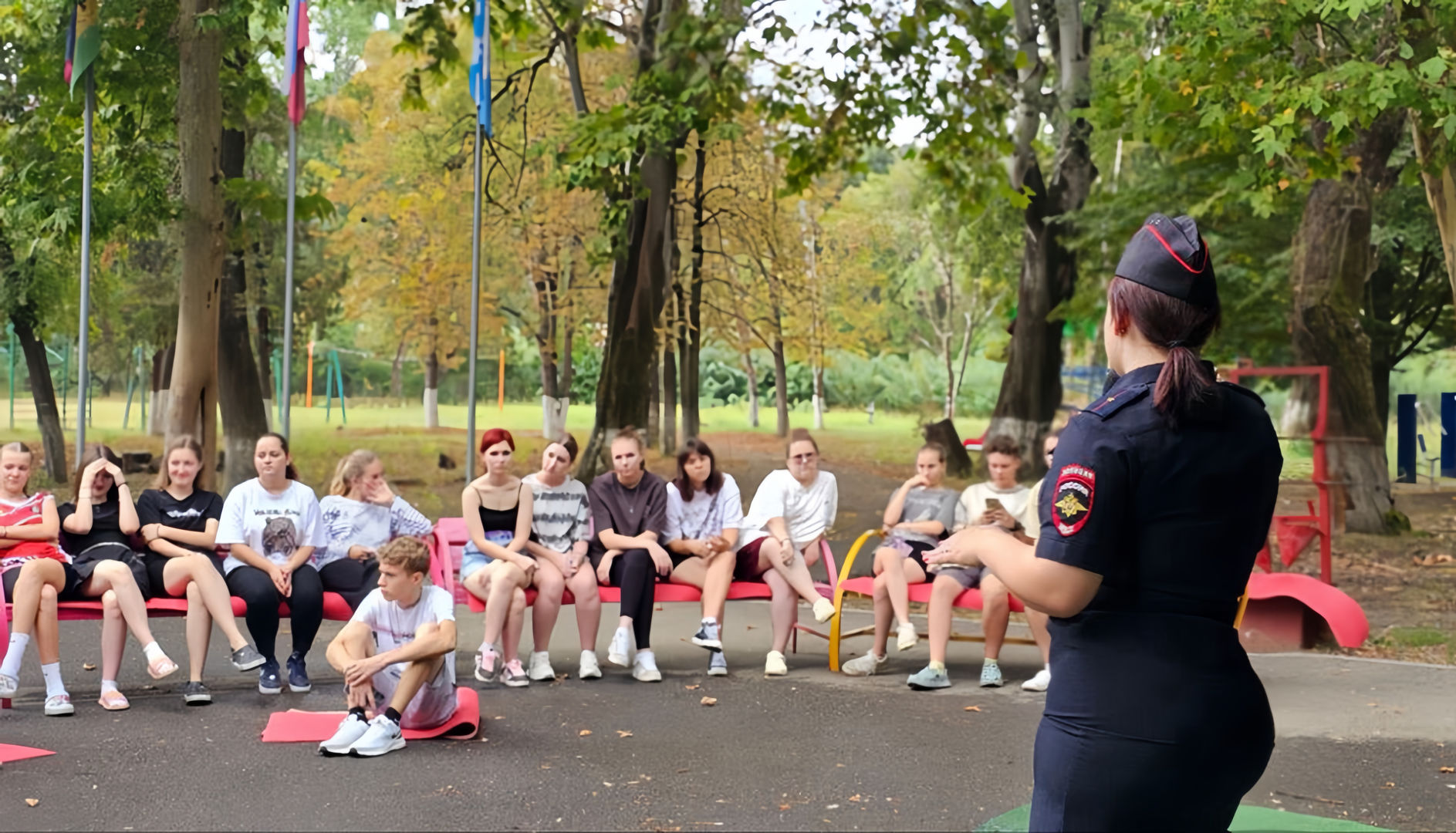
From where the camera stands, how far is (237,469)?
57.9ft

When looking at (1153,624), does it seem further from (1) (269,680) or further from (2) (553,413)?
(2) (553,413)

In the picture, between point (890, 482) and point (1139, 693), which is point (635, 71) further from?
point (1139, 693)

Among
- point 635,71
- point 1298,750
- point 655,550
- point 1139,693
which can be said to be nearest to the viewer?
point 1139,693

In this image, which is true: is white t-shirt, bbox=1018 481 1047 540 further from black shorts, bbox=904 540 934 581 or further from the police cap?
the police cap

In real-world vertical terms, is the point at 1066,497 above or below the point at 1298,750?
above

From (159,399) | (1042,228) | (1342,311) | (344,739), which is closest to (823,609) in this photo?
(344,739)

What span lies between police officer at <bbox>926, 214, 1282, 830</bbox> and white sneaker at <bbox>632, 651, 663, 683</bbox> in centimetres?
501

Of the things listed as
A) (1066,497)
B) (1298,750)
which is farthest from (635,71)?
(1066,497)

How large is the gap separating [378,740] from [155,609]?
5.78 ft

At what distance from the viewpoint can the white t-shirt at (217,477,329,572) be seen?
266 inches

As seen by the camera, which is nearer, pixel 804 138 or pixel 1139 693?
pixel 1139 693

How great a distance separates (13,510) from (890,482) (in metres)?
14.2

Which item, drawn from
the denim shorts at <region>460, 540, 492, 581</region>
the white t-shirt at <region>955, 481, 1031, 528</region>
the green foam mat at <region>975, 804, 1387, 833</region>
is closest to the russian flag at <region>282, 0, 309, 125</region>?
the denim shorts at <region>460, 540, 492, 581</region>

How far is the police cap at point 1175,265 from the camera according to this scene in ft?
7.00
